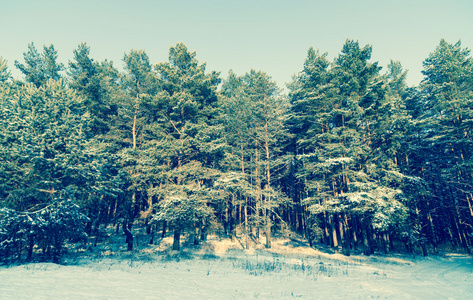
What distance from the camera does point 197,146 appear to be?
18609mm

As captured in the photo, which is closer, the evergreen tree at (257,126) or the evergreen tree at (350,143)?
the evergreen tree at (350,143)

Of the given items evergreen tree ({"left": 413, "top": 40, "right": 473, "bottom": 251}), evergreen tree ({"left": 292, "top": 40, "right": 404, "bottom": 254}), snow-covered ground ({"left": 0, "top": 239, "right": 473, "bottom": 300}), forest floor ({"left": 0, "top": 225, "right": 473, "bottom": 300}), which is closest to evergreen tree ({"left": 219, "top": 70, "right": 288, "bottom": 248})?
evergreen tree ({"left": 292, "top": 40, "right": 404, "bottom": 254})

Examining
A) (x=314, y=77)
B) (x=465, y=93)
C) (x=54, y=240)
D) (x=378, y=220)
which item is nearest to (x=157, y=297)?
(x=54, y=240)

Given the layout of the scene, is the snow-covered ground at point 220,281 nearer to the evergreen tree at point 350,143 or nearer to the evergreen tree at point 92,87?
the evergreen tree at point 350,143

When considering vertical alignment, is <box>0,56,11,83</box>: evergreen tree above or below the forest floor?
above

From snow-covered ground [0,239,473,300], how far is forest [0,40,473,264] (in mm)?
3122

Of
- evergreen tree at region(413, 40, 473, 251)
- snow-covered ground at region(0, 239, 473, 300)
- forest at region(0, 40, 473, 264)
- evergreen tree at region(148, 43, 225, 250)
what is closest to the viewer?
snow-covered ground at region(0, 239, 473, 300)

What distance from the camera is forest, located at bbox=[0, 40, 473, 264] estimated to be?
13602 mm

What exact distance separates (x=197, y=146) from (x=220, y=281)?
1083cm

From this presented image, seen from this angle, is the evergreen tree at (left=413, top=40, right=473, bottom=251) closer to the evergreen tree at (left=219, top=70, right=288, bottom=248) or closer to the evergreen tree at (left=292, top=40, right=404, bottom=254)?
the evergreen tree at (left=292, top=40, right=404, bottom=254)

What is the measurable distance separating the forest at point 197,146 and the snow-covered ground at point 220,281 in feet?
10.2

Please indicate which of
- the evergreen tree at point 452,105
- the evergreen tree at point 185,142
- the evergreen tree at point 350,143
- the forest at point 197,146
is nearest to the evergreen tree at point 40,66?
the forest at point 197,146

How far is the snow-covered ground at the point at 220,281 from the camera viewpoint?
756 cm

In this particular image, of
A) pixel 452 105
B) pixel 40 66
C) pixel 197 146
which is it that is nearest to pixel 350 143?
pixel 452 105
